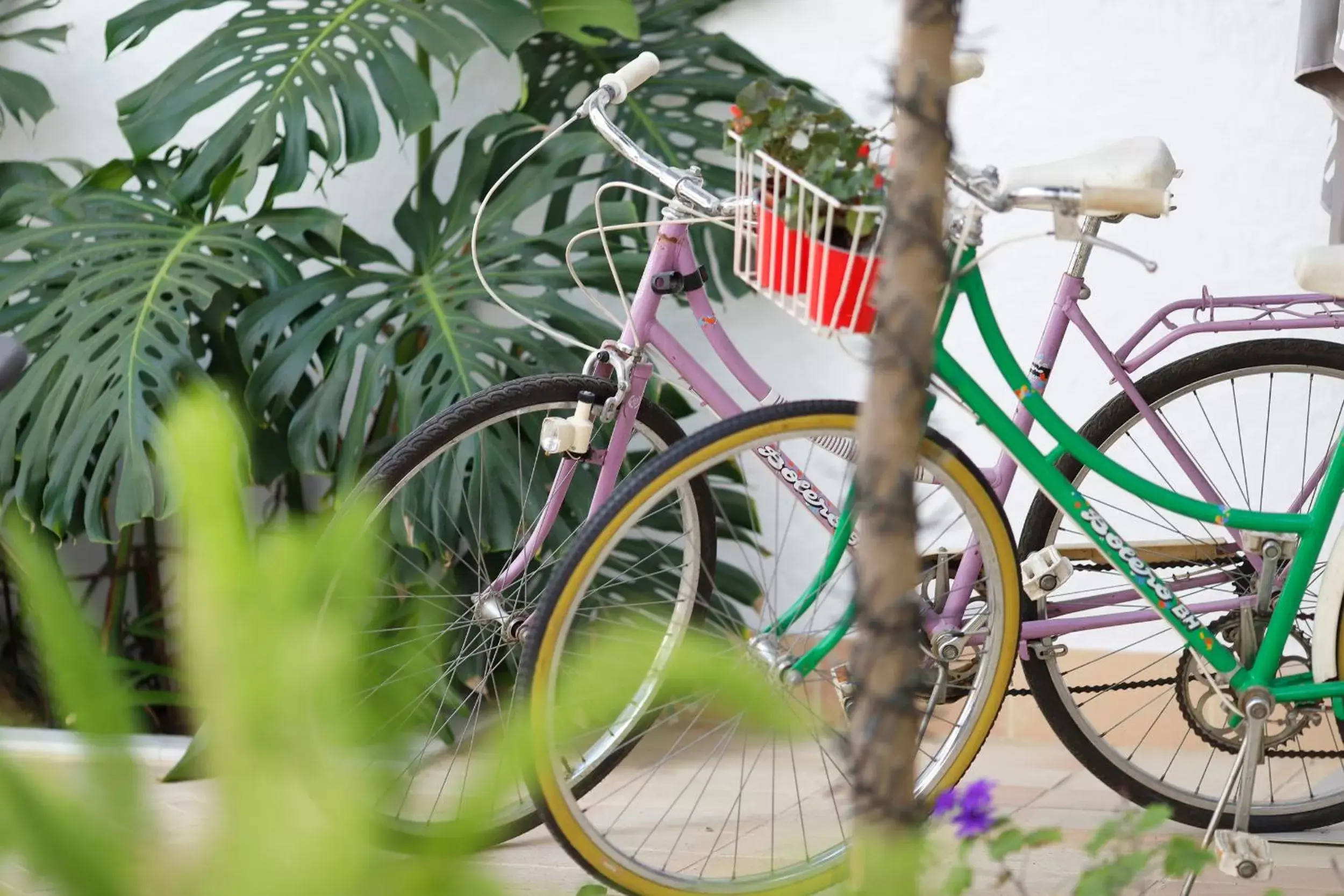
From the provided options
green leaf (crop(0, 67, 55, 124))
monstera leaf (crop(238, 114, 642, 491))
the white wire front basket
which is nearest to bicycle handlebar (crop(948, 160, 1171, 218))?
the white wire front basket

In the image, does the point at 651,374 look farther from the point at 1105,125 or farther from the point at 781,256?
the point at 1105,125

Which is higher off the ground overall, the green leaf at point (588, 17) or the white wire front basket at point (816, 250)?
the green leaf at point (588, 17)

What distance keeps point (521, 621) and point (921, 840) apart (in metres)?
1.03

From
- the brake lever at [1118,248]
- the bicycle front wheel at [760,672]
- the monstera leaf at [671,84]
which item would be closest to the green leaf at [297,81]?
the monstera leaf at [671,84]

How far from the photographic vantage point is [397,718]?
1.53ft

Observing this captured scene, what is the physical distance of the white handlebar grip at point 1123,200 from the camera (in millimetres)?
1215

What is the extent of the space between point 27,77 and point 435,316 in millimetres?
1249

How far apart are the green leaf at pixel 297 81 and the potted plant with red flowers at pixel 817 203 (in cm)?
92

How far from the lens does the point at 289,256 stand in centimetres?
238

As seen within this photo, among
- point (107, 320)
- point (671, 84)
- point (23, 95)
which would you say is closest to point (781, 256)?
point (671, 84)

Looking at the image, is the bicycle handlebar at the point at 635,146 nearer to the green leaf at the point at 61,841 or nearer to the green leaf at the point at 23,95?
the green leaf at the point at 61,841

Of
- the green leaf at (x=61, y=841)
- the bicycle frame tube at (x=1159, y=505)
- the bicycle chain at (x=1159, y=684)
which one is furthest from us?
the bicycle chain at (x=1159, y=684)

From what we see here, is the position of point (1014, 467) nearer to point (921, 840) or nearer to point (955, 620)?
point (955, 620)

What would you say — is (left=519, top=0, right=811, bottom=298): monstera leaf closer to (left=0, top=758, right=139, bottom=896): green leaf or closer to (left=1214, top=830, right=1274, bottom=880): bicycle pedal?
(left=1214, top=830, right=1274, bottom=880): bicycle pedal
